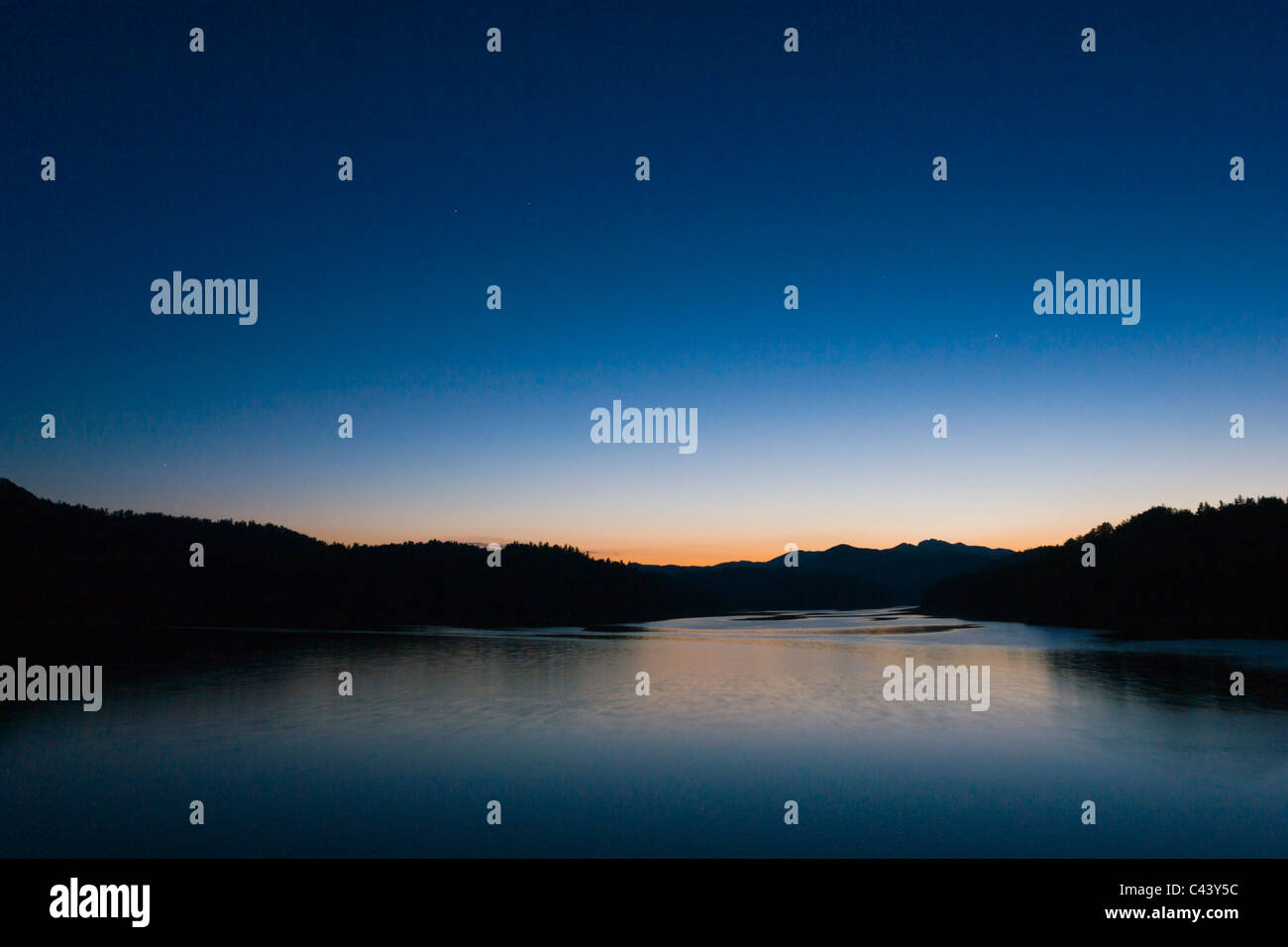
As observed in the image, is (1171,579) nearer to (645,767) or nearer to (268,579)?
(645,767)

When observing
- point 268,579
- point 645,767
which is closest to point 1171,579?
point 645,767

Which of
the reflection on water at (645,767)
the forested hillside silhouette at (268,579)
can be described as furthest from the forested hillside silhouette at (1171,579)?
the forested hillside silhouette at (268,579)

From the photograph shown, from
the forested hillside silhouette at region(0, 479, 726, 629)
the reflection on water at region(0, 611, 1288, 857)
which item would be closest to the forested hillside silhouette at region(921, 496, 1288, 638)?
the reflection on water at region(0, 611, 1288, 857)

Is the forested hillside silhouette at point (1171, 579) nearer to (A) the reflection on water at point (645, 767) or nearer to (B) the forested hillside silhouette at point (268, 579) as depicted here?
Result: (A) the reflection on water at point (645, 767)

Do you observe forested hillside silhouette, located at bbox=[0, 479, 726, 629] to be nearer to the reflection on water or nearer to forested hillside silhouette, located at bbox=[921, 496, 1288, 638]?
forested hillside silhouette, located at bbox=[921, 496, 1288, 638]

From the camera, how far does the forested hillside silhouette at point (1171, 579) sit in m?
68.8

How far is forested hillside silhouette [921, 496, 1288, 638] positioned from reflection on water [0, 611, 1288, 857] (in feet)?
147

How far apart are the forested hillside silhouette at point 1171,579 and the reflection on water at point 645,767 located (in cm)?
4469

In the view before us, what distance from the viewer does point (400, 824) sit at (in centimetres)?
1236
